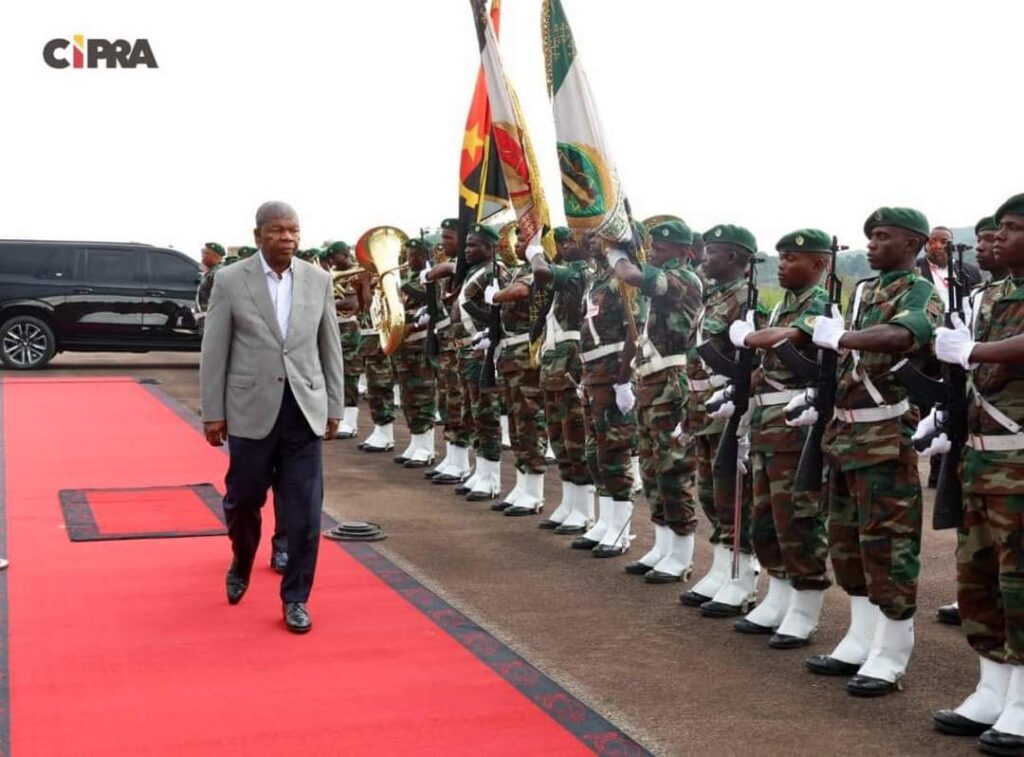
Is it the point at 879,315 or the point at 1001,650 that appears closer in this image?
the point at 1001,650

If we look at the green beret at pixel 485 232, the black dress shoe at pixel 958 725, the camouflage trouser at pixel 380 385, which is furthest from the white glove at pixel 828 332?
the camouflage trouser at pixel 380 385

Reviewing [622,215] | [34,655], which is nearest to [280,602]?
[34,655]

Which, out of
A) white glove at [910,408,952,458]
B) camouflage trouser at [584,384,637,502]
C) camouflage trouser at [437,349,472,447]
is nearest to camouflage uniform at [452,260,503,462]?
camouflage trouser at [437,349,472,447]

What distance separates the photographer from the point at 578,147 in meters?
9.09

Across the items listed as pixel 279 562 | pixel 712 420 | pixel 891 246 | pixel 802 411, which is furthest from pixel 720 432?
pixel 279 562

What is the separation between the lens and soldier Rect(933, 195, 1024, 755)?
502 cm

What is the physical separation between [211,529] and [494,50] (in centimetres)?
398

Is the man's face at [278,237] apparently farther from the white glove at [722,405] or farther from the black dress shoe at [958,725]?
the black dress shoe at [958,725]

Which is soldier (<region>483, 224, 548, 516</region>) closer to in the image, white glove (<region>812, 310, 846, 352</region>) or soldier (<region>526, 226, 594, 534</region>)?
soldier (<region>526, 226, 594, 534</region>)

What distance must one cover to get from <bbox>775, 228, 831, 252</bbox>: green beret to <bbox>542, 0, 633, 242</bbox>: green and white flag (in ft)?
7.12

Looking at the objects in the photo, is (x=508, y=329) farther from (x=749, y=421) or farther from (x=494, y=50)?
(x=749, y=421)

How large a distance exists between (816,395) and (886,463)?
0.45m

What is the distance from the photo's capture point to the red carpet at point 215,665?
518 centimetres

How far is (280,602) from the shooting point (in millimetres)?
7383
